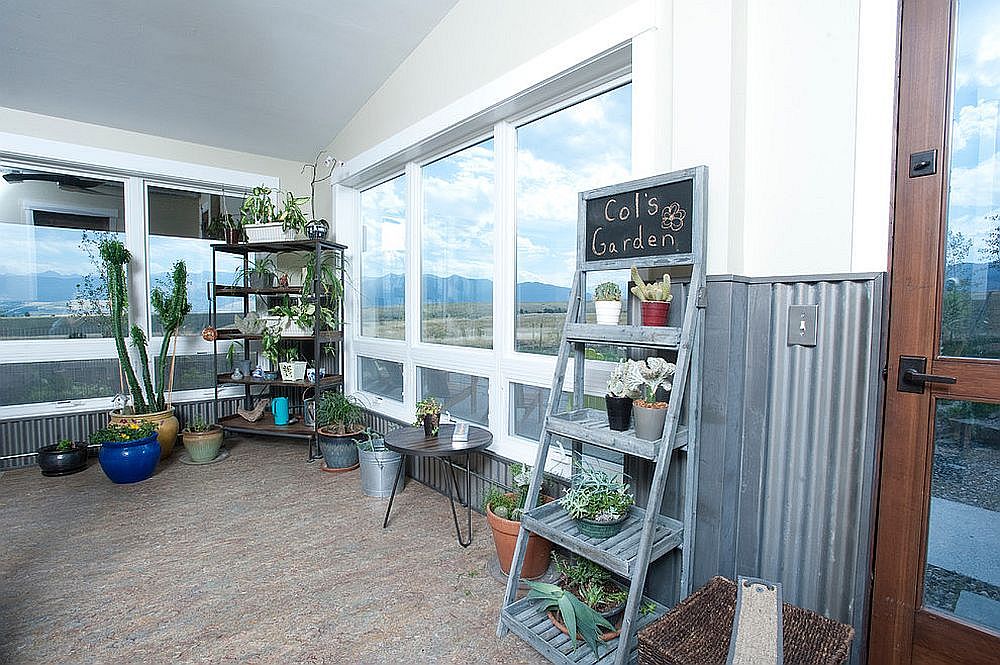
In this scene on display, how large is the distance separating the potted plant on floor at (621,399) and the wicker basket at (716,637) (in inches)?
22.6

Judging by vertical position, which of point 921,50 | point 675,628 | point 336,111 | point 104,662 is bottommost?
point 104,662

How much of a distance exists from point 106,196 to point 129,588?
321 centimetres

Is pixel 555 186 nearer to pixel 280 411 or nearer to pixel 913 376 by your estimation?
pixel 913 376

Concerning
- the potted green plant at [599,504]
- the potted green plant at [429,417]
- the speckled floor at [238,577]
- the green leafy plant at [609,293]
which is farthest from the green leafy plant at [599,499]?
the potted green plant at [429,417]

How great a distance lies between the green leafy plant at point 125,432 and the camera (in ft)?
11.4

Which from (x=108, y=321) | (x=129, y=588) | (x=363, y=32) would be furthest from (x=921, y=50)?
(x=108, y=321)

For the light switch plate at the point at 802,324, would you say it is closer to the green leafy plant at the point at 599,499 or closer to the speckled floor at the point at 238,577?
the green leafy plant at the point at 599,499

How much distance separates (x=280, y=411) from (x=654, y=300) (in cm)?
341

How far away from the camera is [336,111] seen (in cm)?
401

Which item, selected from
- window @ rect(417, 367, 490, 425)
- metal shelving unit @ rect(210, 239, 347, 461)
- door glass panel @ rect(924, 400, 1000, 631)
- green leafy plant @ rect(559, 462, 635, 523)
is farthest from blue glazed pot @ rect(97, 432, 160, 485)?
door glass panel @ rect(924, 400, 1000, 631)

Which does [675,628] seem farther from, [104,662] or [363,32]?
[363,32]

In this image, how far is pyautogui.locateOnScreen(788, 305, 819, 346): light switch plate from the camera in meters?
1.64

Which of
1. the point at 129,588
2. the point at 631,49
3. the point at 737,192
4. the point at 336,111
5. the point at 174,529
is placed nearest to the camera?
the point at 737,192

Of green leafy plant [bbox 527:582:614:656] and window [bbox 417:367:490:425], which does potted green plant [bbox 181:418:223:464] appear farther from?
green leafy plant [bbox 527:582:614:656]
